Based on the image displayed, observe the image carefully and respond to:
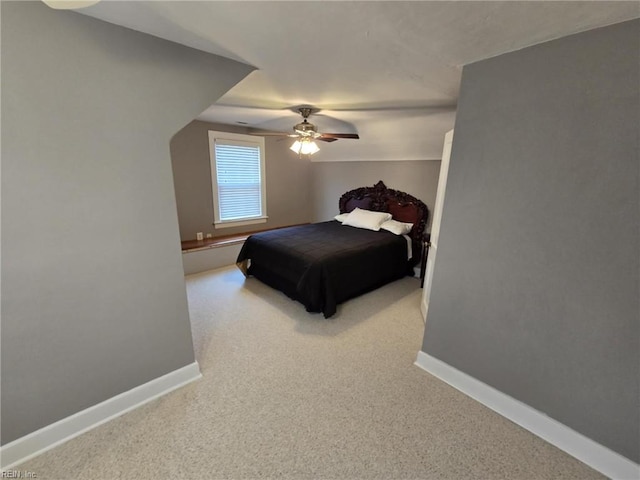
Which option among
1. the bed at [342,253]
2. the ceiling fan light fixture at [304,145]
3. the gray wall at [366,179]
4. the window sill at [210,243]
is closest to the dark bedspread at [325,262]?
the bed at [342,253]

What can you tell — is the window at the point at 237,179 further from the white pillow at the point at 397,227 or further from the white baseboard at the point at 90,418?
the white baseboard at the point at 90,418

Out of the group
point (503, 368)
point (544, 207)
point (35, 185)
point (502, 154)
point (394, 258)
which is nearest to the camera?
point (35, 185)

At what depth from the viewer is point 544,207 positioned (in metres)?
1.43

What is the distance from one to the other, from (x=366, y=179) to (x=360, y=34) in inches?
129

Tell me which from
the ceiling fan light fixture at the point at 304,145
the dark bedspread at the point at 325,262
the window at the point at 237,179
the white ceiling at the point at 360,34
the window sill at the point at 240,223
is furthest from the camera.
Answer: the window sill at the point at 240,223

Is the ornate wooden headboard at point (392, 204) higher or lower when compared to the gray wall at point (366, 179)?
lower

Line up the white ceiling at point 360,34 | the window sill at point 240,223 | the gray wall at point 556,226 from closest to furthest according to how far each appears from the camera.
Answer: the white ceiling at point 360,34
the gray wall at point 556,226
the window sill at point 240,223

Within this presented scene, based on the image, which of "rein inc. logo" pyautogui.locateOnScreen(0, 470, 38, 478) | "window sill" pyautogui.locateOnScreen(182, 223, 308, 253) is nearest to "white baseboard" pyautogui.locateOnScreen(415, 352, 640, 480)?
"rein inc. logo" pyautogui.locateOnScreen(0, 470, 38, 478)

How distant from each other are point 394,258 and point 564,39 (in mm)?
2539

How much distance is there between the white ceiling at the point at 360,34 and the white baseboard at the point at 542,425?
1983 millimetres

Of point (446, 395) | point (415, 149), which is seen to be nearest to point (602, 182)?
point (446, 395)

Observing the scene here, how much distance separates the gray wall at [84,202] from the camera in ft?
3.95

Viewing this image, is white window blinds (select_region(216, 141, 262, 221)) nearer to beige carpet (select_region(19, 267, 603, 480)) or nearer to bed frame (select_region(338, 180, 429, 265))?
bed frame (select_region(338, 180, 429, 265))

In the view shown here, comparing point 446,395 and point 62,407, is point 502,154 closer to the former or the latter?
point 446,395
